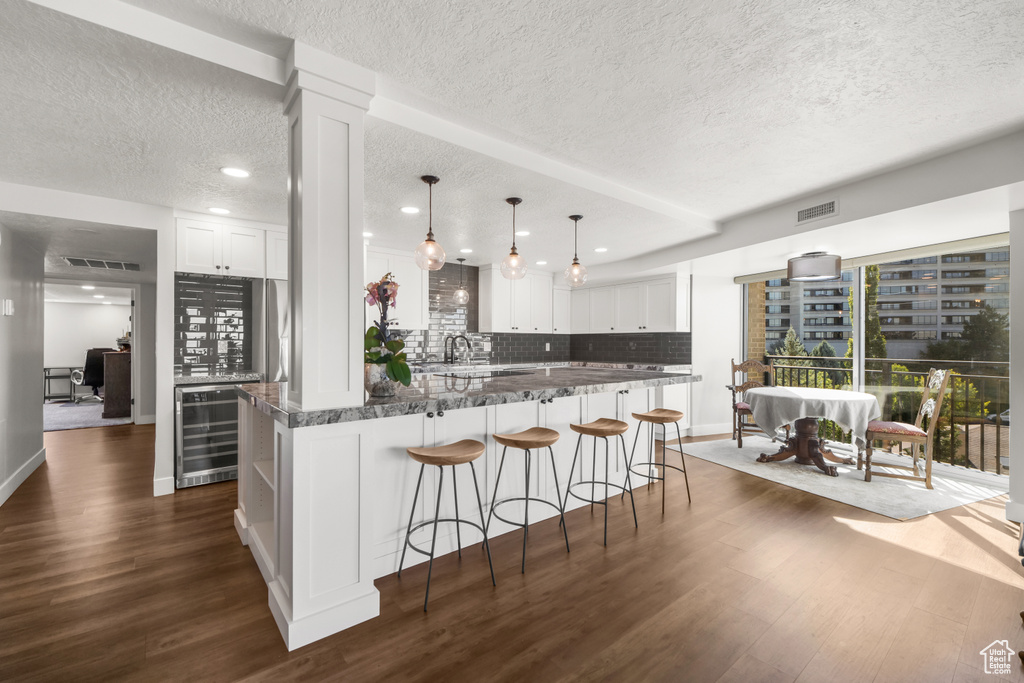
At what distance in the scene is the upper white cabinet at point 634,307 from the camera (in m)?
5.86

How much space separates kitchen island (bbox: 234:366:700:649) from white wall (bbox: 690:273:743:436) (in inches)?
111

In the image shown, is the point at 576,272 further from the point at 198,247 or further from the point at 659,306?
the point at 198,247

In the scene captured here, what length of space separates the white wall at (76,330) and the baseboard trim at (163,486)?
929 centimetres

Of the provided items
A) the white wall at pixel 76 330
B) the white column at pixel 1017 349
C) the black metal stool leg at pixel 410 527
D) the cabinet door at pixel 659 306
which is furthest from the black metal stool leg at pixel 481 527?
the white wall at pixel 76 330

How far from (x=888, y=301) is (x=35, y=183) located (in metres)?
7.77

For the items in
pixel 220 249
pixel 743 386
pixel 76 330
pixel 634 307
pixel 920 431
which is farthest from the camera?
pixel 76 330

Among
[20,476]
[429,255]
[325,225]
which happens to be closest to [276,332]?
[429,255]

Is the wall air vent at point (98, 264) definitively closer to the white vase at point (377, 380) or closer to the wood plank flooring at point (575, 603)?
the wood plank flooring at point (575, 603)

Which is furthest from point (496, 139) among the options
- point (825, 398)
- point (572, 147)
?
point (825, 398)

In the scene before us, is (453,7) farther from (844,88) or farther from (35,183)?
(35,183)

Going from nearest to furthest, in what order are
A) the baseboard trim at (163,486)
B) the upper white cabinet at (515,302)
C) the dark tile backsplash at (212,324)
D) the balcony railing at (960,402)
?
the baseboard trim at (163,486) → the dark tile backsplash at (212,324) → the balcony railing at (960,402) → the upper white cabinet at (515,302)

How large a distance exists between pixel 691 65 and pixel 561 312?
5229 mm

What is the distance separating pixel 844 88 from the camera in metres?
2.21

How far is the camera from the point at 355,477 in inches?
78.7
